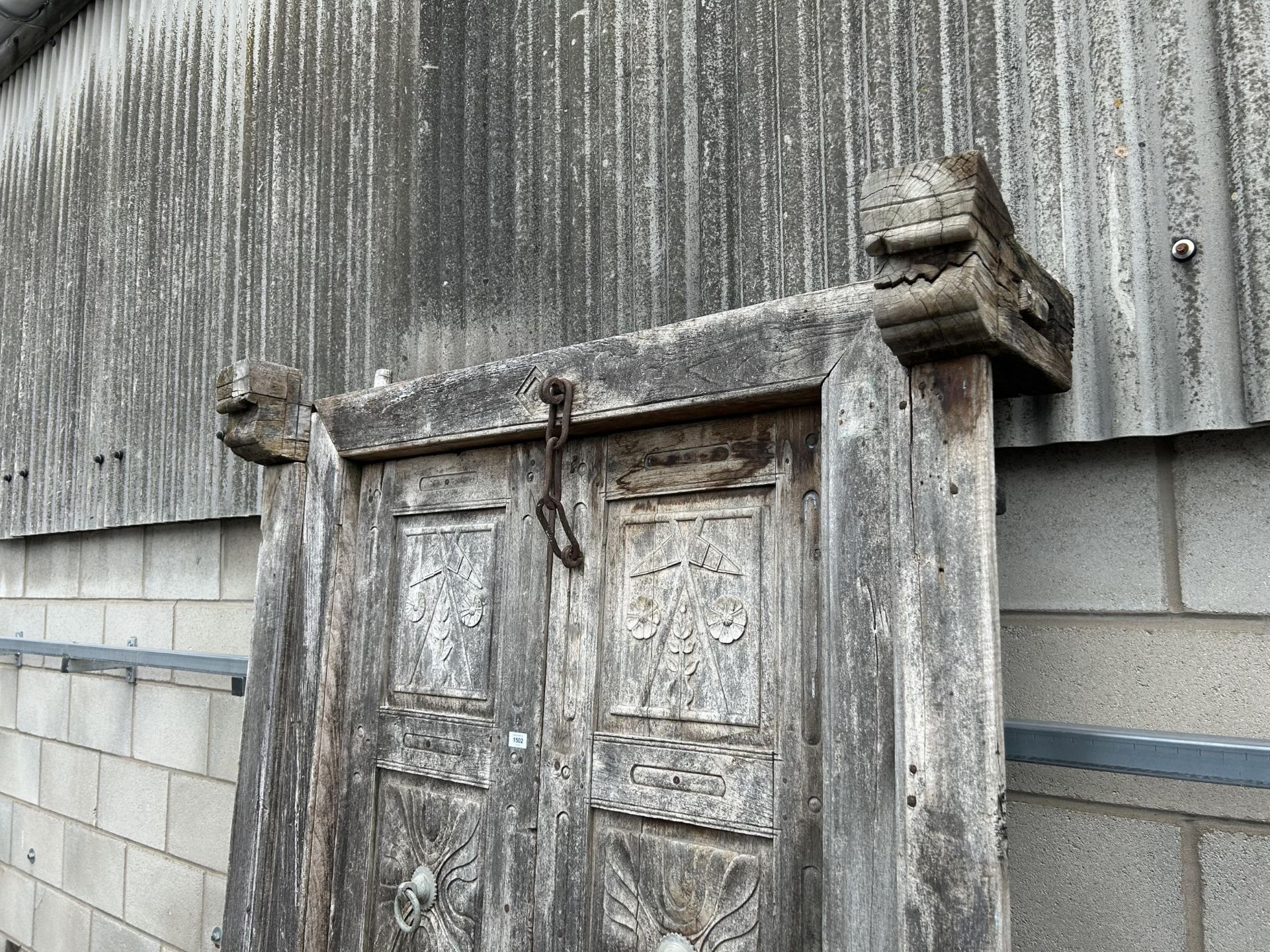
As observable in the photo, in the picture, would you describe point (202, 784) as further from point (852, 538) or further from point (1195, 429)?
point (1195, 429)

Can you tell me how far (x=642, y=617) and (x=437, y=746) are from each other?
0.71 metres

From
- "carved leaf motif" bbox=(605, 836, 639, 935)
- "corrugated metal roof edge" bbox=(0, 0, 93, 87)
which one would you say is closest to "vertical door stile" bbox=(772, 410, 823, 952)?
"carved leaf motif" bbox=(605, 836, 639, 935)

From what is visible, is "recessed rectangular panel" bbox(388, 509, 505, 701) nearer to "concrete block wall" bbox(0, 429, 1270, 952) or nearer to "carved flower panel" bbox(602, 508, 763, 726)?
"carved flower panel" bbox(602, 508, 763, 726)

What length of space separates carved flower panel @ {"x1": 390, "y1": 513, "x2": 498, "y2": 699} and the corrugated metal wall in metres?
0.55

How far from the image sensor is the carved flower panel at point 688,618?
1.84m

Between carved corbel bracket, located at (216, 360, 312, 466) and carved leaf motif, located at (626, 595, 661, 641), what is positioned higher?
carved corbel bracket, located at (216, 360, 312, 466)

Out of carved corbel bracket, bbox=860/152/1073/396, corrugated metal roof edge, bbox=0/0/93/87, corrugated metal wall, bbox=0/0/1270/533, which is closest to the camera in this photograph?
carved corbel bracket, bbox=860/152/1073/396

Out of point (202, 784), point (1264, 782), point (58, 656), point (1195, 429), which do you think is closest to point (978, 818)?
point (1264, 782)

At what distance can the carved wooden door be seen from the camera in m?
1.74

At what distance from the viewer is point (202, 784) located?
3254 mm

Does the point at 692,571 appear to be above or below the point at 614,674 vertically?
above

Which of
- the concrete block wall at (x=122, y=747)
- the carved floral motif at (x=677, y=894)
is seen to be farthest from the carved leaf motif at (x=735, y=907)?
the concrete block wall at (x=122, y=747)

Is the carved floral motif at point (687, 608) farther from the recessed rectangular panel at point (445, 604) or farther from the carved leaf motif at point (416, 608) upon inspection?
the carved leaf motif at point (416, 608)

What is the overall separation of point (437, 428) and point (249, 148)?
1.83 m
